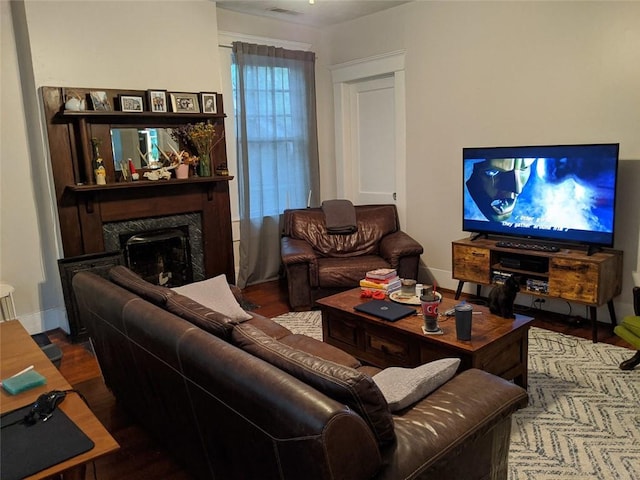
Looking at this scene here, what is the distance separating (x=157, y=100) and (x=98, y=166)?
0.77 metres

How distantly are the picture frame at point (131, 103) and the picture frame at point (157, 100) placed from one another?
0.24 feet

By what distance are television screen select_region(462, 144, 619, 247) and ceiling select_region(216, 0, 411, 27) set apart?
1841 mm

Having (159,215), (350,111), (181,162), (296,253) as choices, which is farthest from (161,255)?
(350,111)

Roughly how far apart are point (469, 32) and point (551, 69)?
86 centimetres

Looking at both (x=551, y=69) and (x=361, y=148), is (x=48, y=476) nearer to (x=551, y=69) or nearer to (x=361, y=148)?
(x=551, y=69)

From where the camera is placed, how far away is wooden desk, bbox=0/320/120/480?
1.38 m

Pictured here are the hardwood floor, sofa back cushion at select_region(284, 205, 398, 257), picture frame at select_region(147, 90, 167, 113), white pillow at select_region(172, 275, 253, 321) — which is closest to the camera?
the hardwood floor

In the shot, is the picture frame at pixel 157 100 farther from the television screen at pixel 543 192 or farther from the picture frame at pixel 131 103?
the television screen at pixel 543 192

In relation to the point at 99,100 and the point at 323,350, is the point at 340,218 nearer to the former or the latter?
the point at 99,100

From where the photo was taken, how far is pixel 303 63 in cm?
541

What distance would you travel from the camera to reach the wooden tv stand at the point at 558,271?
3410mm

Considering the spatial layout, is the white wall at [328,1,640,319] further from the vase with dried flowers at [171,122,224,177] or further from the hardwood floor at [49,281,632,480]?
the vase with dried flowers at [171,122,224,177]

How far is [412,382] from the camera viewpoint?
5.67 ft

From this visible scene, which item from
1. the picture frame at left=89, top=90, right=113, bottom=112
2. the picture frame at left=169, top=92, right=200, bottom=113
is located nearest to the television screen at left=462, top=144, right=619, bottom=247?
the picture frame at left=169, top=92, right=200, bottom=113
